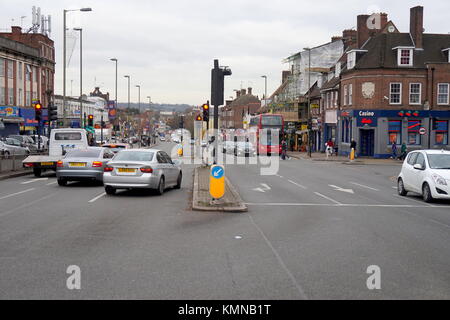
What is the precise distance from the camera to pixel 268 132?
53.1 meters

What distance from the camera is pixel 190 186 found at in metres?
21.5

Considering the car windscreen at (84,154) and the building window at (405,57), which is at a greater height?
the building window at (405,57)

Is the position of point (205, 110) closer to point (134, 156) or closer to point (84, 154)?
point (84, 154)

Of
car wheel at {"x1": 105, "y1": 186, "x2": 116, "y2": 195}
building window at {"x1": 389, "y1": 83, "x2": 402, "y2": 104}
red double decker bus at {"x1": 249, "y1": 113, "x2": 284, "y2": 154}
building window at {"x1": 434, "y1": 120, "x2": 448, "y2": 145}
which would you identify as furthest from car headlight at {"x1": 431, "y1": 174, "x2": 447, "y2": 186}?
red double decker bus at {"x1": 249, "y1": 113, "x2": 284, "y2": 154}

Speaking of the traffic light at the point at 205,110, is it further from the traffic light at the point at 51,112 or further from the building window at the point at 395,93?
the building window at the point at 395,93

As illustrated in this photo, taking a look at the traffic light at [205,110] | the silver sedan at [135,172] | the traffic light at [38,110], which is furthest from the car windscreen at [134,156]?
the traffic light at [38,110]

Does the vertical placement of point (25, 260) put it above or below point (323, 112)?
below

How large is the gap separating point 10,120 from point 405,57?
127 feet

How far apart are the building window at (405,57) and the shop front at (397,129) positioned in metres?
4.29

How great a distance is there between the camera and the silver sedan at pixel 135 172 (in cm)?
1695

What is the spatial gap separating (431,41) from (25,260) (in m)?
50.2
